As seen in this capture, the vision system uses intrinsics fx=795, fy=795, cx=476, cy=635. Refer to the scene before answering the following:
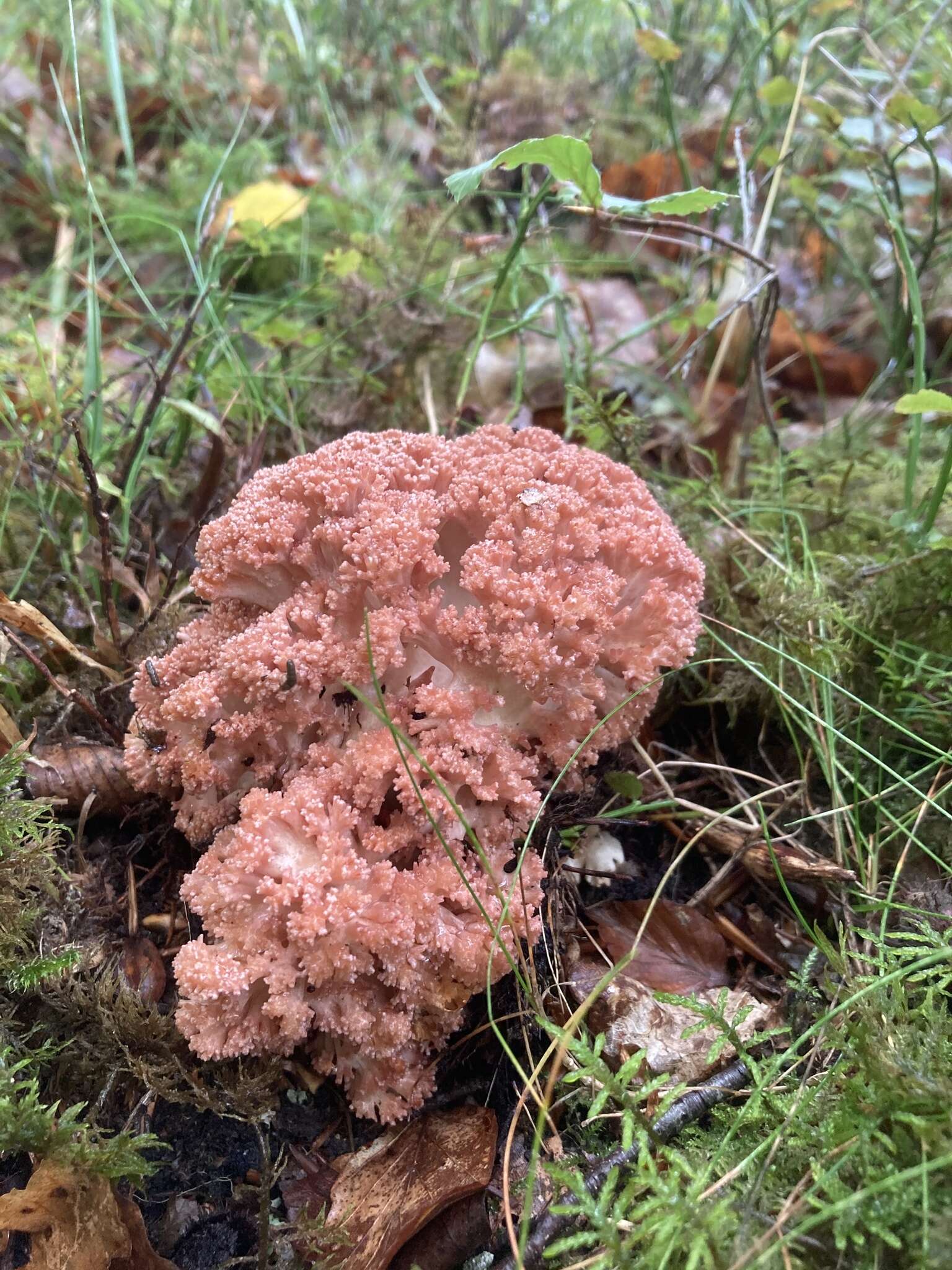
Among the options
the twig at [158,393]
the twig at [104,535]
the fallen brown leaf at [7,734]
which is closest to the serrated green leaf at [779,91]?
the twig at [158,393]

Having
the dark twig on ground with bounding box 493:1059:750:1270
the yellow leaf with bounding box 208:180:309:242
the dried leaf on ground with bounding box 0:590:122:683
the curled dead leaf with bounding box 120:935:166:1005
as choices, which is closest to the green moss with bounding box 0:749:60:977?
the curled dead leaf with bounding box 120:935:166:1005

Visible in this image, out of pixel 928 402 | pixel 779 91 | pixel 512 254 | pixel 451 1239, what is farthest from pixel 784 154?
pixel 451 1239

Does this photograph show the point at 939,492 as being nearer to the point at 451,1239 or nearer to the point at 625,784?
the point at 625,784

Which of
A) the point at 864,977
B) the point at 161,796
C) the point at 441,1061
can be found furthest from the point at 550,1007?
the point at 161,796

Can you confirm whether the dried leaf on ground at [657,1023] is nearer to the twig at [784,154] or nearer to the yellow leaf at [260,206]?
the twig at [784,154]

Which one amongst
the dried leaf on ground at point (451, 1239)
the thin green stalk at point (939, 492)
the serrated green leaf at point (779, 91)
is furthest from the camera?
the serrated green leaf at point (779, 91)

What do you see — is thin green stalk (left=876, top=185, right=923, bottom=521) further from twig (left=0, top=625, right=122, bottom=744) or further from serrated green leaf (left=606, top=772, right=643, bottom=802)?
twig (left=0, top=625, right=122, bottom=744)
